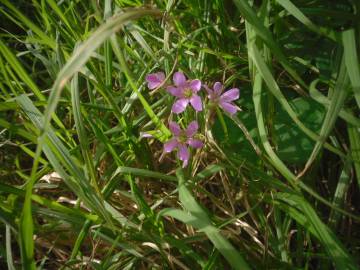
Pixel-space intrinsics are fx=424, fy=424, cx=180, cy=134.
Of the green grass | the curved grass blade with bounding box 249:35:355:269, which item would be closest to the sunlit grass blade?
the green grass

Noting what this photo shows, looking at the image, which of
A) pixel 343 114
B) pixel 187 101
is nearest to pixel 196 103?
pixel 187 101

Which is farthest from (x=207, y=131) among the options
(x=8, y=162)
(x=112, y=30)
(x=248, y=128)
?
(x=8, y=162)

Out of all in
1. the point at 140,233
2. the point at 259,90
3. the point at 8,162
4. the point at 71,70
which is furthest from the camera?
the point at 8,162

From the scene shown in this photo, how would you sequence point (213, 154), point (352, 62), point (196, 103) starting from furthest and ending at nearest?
point (213, 154), point (196, 103), point (352, 62)

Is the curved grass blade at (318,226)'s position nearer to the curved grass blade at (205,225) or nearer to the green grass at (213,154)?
the green grass at (213,154)

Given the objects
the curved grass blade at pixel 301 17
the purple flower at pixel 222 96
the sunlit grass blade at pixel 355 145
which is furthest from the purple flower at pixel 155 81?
the sunlit grass blade at pixel 355 145

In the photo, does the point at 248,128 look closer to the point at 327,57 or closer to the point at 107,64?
the point at 327,57

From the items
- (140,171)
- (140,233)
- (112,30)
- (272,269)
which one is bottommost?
(272,269)

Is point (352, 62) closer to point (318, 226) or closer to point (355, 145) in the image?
point (355, 145)
